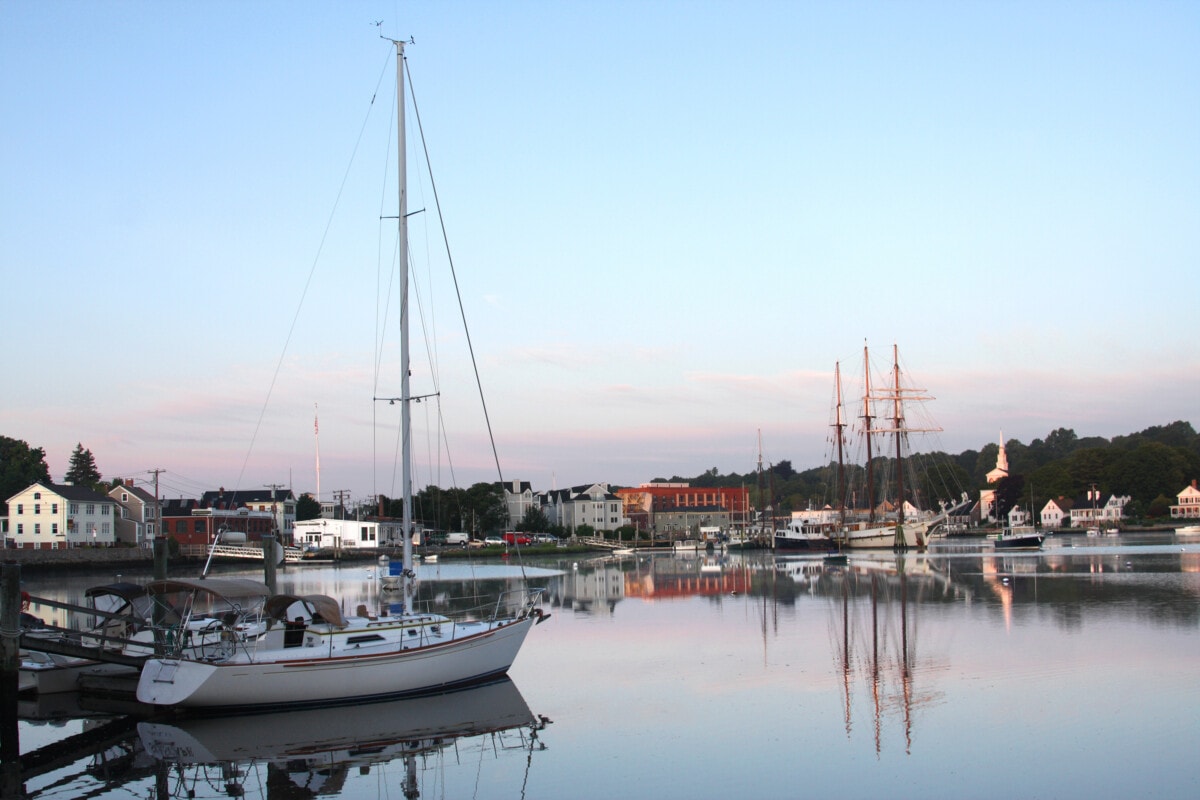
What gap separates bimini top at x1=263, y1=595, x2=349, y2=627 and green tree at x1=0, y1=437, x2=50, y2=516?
82158mm

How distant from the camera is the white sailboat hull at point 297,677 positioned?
2134cm

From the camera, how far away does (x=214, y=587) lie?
25.7 meters

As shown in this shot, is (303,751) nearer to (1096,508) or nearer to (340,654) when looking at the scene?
(340,654)

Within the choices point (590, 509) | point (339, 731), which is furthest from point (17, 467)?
point (339, 731)

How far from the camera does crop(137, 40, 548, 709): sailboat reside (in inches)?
844

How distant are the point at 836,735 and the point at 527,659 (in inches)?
477

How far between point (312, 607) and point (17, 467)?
297 feet

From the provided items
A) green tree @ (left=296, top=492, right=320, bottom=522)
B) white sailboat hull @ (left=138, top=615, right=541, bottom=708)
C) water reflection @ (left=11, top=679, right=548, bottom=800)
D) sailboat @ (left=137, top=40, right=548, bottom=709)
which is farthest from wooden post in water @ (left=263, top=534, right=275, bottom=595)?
green tree @ (left=296, top=492, right=320, bottom=522)

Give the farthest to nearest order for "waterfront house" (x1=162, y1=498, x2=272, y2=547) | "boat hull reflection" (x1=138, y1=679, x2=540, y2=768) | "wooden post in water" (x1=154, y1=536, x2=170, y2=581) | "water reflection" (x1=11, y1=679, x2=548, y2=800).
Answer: "waterfront house" (x1=162, y1=498, x2=272, y2=547)
"wooden post in water" (x1=154, y1=536, x2=170, y2=581)
"boat hull reflection" (x1=138, y1=679, x2=540, y2=768)
"water reflection" (x1=11, y1=679, x2=548, y2=800)

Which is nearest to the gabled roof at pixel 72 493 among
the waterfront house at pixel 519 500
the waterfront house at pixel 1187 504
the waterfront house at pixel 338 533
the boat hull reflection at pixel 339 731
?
the waterfront house at pixel 338 533

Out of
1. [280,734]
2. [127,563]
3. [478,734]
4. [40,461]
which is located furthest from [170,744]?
[40,461]

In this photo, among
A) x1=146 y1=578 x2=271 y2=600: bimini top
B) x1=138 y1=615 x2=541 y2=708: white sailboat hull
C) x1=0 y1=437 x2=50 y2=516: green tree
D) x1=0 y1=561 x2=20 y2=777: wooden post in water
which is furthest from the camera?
x1=0 y1=437 x2=50 y2=516: green tree

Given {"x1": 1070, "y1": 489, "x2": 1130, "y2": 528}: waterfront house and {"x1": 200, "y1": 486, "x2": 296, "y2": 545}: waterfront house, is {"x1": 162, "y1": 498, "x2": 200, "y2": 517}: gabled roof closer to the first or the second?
{"x1": 200, "y1": 486, "x2": 296, "y2": 545}: waterfront house

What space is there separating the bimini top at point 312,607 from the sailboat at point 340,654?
0.08 ft
